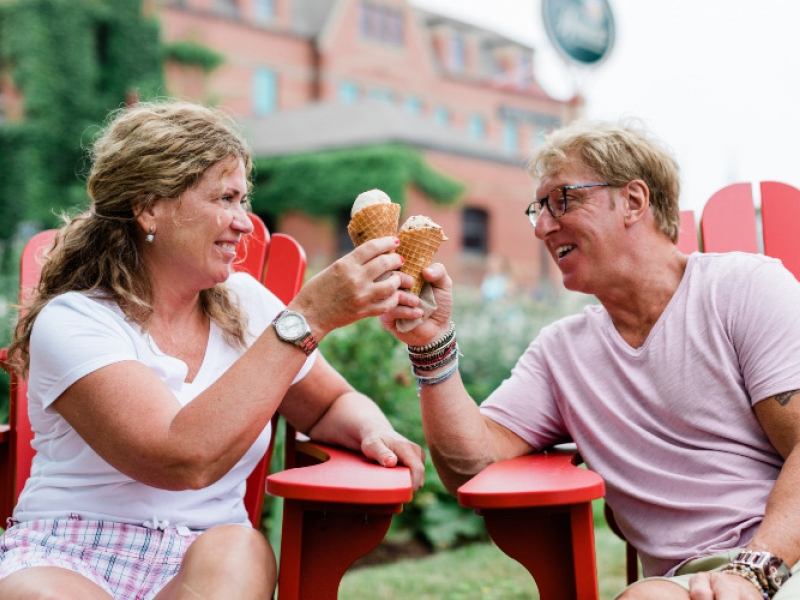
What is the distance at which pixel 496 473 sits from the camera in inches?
72.4

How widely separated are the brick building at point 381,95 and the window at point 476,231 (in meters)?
0.04

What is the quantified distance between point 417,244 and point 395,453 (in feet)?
1.51

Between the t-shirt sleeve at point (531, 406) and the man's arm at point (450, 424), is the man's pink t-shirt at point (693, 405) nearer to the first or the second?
the t-shirt sleeve at point (531, 406)

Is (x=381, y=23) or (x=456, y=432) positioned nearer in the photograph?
(x=456, y=432)

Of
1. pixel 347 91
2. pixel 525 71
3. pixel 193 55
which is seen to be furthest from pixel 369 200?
pixel 525 71

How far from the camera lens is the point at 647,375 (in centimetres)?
203

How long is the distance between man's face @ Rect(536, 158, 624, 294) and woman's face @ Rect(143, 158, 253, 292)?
30.1 inches

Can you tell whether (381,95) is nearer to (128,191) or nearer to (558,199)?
(558,199)

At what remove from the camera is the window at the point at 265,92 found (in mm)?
26359

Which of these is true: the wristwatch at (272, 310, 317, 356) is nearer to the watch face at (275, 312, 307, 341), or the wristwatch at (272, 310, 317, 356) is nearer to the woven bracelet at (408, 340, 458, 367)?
the watch face at (275, 312, 307, 341)

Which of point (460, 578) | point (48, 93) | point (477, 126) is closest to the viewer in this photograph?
point (460, 578)

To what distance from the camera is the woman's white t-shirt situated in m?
1.72

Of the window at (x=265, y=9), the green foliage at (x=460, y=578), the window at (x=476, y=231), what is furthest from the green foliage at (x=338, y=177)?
the green foliage at (x=460, y=578)

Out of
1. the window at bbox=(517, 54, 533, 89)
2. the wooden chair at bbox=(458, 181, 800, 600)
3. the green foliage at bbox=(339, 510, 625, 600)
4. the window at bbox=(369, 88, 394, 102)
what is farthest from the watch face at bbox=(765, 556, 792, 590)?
the window at bbox=(517, 54, 533, 89)
